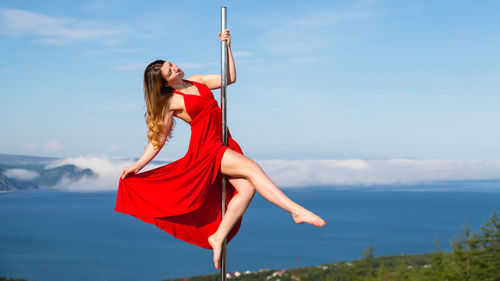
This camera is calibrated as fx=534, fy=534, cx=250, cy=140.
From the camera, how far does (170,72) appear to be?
3.71 m

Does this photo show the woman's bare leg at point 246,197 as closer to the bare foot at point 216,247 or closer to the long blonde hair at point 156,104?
the bare foot at point 216,247

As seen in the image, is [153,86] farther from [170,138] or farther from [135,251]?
[135,251]

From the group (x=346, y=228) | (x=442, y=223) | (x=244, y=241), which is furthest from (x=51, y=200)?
(x=442, y=223)

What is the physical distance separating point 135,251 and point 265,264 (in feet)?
87.4

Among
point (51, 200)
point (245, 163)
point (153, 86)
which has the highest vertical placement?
point (51, 200)

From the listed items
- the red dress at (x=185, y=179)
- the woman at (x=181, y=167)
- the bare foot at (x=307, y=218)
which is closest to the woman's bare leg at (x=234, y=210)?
the woman at (x=181, y=167)

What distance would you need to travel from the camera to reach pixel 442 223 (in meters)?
91.8

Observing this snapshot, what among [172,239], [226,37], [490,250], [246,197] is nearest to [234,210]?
[246,197]

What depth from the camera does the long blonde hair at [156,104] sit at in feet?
12.1

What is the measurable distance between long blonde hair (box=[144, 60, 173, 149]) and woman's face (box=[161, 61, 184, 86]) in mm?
33

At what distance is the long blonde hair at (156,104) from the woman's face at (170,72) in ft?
0.11

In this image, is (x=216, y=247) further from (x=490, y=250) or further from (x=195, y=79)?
(x=490, y=250)

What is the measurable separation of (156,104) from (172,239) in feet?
286

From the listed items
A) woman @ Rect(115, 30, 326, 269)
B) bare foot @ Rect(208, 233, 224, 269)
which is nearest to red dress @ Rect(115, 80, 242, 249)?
woman @ Rect(115, 30, 326, 269)
